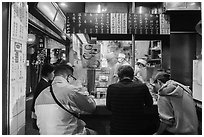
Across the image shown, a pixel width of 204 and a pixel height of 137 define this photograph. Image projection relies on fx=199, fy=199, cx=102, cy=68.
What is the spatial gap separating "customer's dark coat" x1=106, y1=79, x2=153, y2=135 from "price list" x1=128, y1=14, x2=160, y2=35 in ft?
4.96

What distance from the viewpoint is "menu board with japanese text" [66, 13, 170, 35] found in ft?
11.0

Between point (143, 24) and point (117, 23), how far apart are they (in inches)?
17.3

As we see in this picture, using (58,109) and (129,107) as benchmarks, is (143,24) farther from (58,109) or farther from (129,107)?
(58,109)

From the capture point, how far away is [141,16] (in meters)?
3.38

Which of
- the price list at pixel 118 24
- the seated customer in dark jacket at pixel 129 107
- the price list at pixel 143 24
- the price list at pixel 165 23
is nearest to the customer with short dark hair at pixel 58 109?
the seated customer in dark jacket at pixel 129 107

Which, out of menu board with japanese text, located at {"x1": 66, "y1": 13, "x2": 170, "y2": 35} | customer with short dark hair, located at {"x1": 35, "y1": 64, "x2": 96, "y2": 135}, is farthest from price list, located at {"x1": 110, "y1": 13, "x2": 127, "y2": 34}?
customer with short dark hair, located at {"x1": 35, "y1": 64, "x2": 96, "y2": 135}

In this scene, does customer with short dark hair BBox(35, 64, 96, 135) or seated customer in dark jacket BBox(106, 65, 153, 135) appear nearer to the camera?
customer with short dark hair BBox(35, 64, 96, 135)

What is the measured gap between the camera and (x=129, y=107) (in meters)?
2.07

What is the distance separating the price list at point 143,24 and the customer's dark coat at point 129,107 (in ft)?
4.96

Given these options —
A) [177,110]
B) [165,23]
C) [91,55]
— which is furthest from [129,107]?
[165,23]

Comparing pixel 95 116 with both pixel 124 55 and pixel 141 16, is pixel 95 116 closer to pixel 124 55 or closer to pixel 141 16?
pixel 124 55

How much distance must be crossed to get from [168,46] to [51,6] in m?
2.24

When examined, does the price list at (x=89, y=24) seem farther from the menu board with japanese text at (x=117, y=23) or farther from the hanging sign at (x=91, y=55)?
the hanging sign at (x=91, y=55)

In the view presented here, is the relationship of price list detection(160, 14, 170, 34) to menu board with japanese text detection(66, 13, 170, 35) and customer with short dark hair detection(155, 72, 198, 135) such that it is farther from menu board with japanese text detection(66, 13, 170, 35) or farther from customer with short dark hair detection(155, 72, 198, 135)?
customer with short dark hair detection(155, 72, 198, 135)
